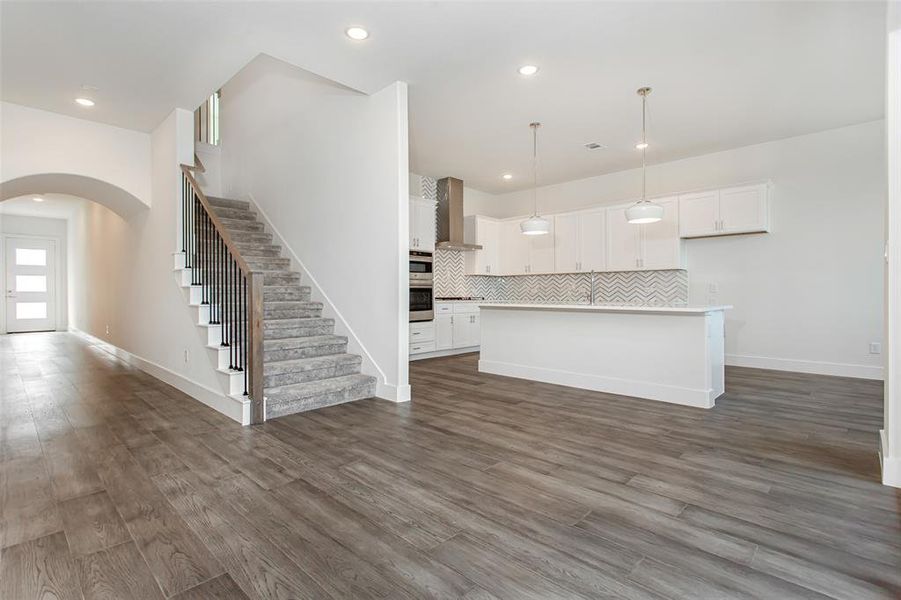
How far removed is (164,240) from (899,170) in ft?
20.4

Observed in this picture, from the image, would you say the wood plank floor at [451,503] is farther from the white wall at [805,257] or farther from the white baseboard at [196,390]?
the white wall at [805,257]

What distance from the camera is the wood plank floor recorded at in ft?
5.39

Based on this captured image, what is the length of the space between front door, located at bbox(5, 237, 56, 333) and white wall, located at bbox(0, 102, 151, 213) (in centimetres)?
778

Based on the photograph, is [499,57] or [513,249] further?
[513,249]

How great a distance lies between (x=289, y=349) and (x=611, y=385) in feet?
10.8

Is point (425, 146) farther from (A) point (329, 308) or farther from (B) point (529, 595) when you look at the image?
(B) point (529, 595)

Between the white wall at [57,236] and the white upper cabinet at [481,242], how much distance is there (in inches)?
413

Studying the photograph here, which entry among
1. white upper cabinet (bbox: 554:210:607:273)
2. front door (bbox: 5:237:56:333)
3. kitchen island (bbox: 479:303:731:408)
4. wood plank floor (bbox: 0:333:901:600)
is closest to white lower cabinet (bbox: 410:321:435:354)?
kitchen island (bbox: 479:303:731:408)

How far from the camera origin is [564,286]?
26.0 feet

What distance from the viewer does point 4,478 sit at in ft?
8.29

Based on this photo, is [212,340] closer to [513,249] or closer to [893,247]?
[893,247]

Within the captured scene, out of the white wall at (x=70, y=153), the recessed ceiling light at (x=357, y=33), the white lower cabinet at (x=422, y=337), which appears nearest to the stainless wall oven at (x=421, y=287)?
the white lower cabinet at (x=422, y=337)

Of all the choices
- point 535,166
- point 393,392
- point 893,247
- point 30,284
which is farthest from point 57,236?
point 893,247

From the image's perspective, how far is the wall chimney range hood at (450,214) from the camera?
7582mm
